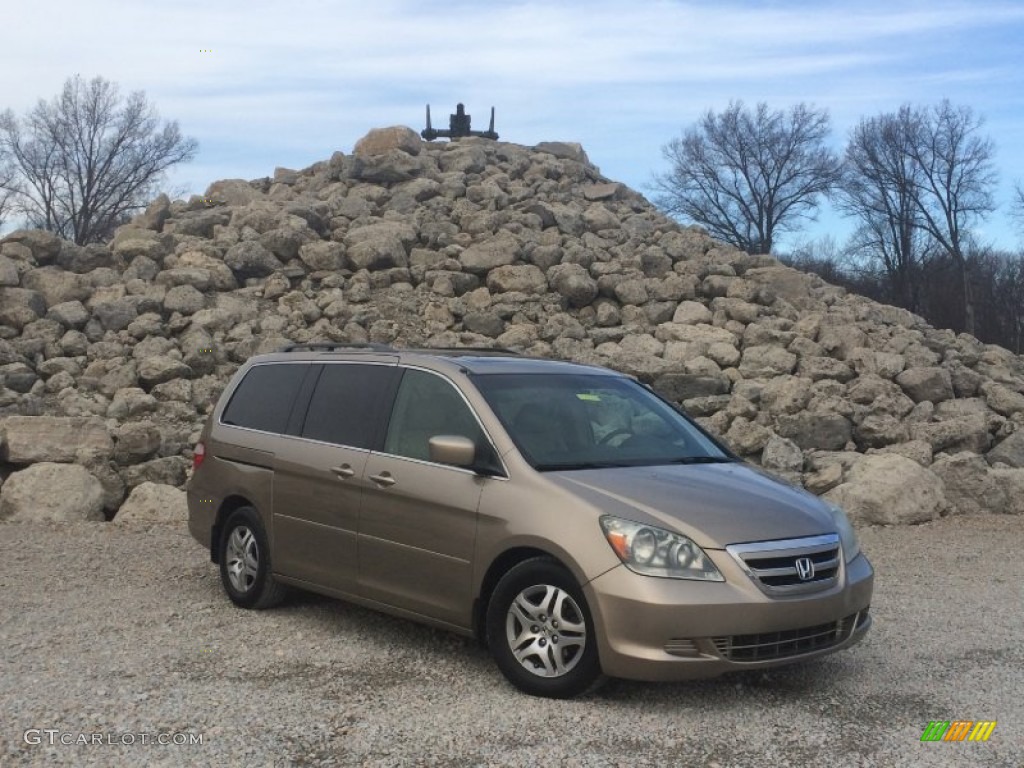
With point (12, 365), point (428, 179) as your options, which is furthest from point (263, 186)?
point (12, 365)

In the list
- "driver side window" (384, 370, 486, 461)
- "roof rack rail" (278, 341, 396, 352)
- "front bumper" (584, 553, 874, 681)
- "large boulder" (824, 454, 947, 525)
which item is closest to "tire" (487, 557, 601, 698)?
"front bumper" (584, 553, 874, 681)

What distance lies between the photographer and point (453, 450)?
5.78m

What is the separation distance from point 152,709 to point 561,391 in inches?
109

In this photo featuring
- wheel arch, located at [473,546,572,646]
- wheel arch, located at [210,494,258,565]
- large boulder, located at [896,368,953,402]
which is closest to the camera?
wheel arch, located at [473,546,572,646]

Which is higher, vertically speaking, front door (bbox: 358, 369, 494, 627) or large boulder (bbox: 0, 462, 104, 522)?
front door (bbox: 358, 369, 494, 627)

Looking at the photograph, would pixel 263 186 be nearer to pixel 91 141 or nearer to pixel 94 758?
pixel 94 758

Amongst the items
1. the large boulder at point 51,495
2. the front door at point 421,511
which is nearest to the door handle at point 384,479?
the front door at point 421,511

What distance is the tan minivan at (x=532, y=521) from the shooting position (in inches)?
204

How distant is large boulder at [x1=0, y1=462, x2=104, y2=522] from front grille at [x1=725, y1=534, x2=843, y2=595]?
779cm

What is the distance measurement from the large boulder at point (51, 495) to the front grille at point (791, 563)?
779 centimetres

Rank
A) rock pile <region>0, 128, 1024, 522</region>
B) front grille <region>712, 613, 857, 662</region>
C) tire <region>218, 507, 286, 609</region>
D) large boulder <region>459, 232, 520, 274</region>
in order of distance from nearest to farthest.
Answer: front grille <region>712, 613, 857, 662</region> → tire <region>218, 507, 286, 609</region> → rock pile <region>0, 128, 1024, 522</region> → large boulder <region>459, 232, 520, 274</region>

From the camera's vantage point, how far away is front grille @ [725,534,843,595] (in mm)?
5242

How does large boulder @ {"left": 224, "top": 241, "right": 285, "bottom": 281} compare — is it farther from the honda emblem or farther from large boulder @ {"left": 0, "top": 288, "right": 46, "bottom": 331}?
the honda emblem

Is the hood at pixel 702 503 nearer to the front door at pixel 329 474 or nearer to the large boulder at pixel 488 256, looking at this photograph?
the front door at pixel 329 474
